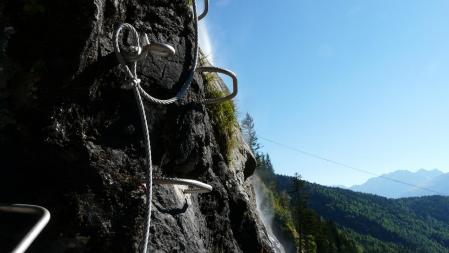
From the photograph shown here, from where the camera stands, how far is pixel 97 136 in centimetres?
319

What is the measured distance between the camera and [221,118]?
4.86m

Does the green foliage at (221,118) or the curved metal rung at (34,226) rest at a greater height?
the green foliage at (221,118)

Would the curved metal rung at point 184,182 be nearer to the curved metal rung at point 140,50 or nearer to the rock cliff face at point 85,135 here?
the rock cliff face at point 85,135

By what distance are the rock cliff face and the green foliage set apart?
0.95 metres

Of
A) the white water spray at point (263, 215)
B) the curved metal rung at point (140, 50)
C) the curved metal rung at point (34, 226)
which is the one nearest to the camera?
the curved metal rung at point (34, 226)

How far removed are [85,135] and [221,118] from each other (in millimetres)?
1975

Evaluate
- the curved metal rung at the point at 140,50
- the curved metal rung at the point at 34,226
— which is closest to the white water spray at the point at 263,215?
the curved metal rung at the point at 140,50

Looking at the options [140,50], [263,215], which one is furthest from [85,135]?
[263,215]

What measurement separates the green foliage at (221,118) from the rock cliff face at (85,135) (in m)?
0.95

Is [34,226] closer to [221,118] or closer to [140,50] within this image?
[140,50]

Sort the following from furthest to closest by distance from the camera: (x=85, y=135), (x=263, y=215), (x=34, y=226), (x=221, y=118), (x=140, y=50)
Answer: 1. (x=263, y=215)
2. (x=221, y=118)
3. (x=140, y=50)
4. (x=85, y=135)
5. (x=34, y=226)

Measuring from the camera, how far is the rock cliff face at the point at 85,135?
2928 mm

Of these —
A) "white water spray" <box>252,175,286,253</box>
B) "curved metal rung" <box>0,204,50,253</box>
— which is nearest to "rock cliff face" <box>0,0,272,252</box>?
"curved metal rung" <box>0,204,50,253</box>

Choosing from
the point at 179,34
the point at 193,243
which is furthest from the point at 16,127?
the point at 179,34
